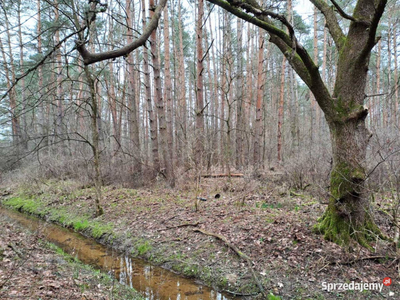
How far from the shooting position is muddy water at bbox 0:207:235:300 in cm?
441

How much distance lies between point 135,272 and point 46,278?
1.82 metres

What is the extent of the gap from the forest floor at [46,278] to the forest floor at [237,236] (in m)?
0.40

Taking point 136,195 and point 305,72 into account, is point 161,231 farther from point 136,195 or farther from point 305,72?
point 305,72

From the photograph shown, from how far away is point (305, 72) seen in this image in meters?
4.48

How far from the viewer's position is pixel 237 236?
5418 mm

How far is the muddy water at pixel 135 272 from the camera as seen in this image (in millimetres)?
4414

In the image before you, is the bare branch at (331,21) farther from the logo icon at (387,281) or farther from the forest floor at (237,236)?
the logo icon at (387,281)

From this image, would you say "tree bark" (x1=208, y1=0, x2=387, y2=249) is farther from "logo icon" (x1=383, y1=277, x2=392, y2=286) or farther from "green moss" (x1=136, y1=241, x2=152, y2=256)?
"green moss" (x1=136, y1=241, x2=152, y2=256)

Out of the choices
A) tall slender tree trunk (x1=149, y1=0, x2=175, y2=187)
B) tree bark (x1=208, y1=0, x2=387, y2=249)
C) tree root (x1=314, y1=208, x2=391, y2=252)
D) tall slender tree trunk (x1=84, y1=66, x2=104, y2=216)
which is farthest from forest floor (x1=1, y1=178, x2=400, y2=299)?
tall slender tree trunk (x1=149, y1=0, x2=175, y2=187)

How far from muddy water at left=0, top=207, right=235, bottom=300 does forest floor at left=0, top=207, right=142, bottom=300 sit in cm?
41

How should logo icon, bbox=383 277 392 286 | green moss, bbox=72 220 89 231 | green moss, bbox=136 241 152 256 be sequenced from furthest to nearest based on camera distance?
1. green moss, bbox=72 220 89 231
2. green moss, bbox=136 241 152 256
3. logo icon, bbox=383 277 392 286

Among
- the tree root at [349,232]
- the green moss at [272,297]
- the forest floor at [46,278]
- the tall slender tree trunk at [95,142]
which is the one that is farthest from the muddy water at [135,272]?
the tree root at [349,232]

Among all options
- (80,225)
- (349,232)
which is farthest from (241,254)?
(80,225)

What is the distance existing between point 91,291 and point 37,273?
3.30 feet
